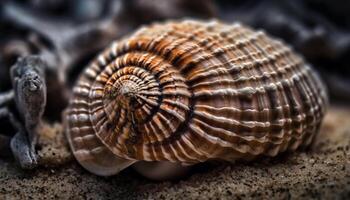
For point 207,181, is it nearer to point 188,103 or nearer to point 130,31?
point 188,103

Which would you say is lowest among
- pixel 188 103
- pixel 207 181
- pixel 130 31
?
pixel 207 181

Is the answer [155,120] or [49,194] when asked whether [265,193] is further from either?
[49,194]

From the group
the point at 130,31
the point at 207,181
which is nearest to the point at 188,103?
the point at 207,181

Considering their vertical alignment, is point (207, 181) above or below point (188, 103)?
below

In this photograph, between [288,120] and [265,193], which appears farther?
[288,120]

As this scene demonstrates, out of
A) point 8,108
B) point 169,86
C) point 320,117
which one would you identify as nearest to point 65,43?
point 8,108

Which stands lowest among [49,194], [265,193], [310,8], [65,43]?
[49,194]
